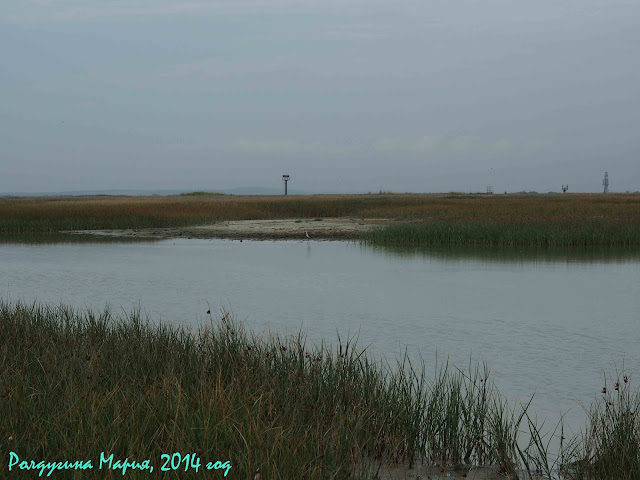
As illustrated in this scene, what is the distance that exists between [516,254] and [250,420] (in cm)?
1581

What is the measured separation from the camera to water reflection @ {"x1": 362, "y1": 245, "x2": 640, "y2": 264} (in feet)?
57.0

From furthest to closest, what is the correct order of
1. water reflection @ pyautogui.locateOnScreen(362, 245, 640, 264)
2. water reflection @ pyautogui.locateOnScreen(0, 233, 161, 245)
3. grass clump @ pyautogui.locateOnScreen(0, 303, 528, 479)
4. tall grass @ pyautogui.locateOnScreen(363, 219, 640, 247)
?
water reflection @ pyautogui.locateOnScreen(0, 233, 161, 245) → tall grass @ pyautogui.locateOnScreen(363, 219, 640, 247) → water reflection @ pyautogui.locateOnScreen(362, 245, 640, 264) → grass clump @ pyautogui.locateOnScreen(0, 303, 528, 479)

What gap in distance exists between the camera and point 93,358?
4.92 metres

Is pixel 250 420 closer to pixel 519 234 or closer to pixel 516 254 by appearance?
pixel 516 254

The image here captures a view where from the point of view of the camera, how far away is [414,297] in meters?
12.0

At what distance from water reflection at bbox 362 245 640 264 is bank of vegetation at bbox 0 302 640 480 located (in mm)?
11849

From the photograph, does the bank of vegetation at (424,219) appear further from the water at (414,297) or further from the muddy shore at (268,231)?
the water at (414,297)

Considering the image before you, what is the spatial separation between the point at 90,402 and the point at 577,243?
61.1 ft

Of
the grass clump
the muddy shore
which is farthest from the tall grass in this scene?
the grass clump

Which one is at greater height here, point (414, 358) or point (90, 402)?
point (90, 402)

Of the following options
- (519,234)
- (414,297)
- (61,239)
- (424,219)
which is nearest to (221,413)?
(414,297)

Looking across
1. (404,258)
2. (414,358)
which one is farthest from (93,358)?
(404,258)

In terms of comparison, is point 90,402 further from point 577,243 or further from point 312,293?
point 577,243

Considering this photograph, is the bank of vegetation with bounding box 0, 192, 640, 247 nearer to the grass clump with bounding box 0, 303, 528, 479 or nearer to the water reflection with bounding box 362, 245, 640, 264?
the water reflection with bounding box 362, 245, 640, 264
